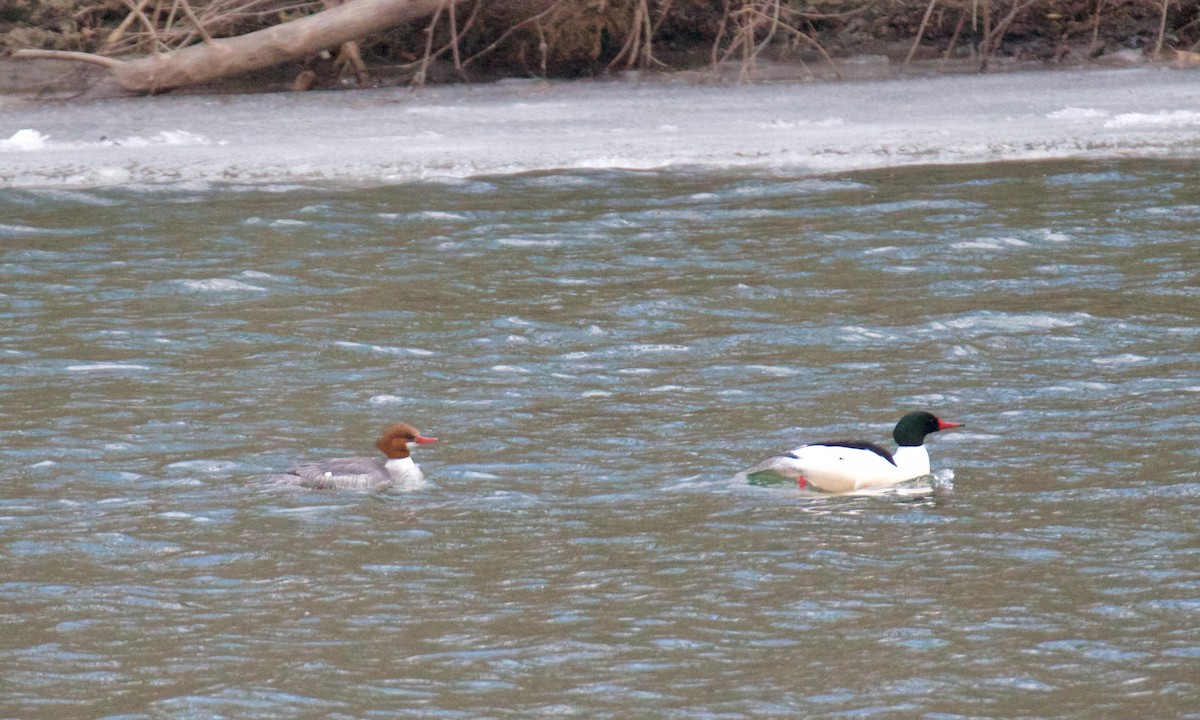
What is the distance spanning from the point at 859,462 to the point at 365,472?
7.25ft

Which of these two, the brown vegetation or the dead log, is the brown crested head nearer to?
the brown vegetation

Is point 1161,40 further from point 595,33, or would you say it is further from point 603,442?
point 603,442

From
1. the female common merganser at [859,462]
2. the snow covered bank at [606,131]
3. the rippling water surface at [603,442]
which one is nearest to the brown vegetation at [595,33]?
the snow covered bank at [606,131]

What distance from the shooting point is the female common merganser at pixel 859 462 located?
316 inches

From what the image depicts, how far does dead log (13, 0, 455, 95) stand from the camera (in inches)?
724

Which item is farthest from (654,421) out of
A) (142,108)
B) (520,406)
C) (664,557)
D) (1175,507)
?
(142,108)

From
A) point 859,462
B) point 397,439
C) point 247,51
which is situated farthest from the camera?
point 247,51

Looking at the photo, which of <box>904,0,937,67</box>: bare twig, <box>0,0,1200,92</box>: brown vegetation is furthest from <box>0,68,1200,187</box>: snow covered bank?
<box>0,0,1200,92</box>: brown vegetation

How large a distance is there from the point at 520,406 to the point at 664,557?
8.26 ft

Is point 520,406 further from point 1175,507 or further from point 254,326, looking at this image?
point 1175,507

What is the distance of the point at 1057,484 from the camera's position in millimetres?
7949

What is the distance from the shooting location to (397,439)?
8.41 metres

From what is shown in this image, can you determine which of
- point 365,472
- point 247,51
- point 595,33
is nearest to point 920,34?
point 595,33

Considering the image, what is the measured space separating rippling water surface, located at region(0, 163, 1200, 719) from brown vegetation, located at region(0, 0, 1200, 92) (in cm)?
416
